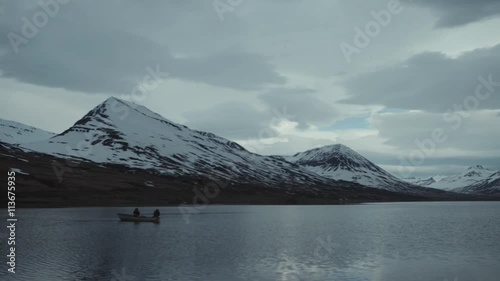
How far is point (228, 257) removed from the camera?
52.4 meters

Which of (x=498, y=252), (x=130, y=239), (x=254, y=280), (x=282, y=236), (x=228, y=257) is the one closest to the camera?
(x=254, y=280)

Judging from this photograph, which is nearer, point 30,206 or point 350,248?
point 350,248

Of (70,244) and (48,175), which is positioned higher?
(48,175)

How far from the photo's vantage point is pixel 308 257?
5322cm

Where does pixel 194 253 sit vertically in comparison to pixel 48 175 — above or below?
below

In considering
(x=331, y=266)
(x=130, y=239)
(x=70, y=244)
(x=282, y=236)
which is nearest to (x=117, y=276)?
(x=331, y=266)

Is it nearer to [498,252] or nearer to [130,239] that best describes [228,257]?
[130,239]

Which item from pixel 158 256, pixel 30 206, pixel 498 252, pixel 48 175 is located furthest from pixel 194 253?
pixel 48 175

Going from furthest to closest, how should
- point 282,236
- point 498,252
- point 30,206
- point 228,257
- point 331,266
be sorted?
point 30,206 → point 282,236 → point 498,252 → point 228,257 → point 331,266

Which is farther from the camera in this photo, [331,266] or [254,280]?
[331,266]

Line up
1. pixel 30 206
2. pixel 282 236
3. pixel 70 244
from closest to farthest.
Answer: pixel 70 244 → pixel 282 236 → pixel 30 206

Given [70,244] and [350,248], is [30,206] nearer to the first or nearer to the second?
[70,244]

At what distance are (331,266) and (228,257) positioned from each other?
1168 cm

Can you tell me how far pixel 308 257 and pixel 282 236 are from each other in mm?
25327
